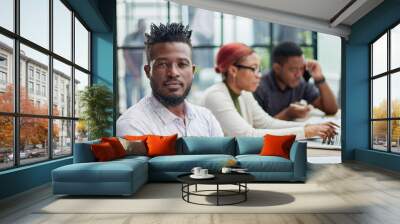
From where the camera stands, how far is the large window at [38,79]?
517cm

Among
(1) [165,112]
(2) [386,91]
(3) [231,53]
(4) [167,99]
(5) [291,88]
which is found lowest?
(1) [165,112]

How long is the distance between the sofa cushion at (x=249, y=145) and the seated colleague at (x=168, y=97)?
1.94 meters

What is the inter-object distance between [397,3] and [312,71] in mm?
2288

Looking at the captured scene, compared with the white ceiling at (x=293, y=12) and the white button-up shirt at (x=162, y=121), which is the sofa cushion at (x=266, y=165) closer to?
the white button-up shirt at (x=162, y=121)

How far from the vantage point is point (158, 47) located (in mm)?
8922

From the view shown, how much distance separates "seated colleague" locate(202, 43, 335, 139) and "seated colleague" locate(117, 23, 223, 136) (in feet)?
1.00

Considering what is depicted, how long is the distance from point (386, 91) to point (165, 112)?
4786mm

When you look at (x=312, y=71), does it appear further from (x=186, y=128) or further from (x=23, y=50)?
(x=23, y=50)

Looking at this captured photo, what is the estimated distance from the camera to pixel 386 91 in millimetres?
8586

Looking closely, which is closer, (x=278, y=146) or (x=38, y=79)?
(x=38, y=79)

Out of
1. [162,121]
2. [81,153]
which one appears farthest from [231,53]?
[81,153]

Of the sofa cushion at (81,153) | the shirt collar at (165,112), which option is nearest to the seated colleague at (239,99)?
the shirt collar at (165,112)

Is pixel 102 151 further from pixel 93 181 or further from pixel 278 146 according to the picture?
pixel 278 146

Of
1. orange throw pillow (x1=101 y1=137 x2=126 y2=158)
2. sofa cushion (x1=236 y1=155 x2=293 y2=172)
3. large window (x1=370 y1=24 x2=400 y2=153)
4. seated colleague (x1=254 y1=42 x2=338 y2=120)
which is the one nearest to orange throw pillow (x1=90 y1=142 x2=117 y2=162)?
orange throw pillow (x1=101 y1=137 x2=126 y2=158)
